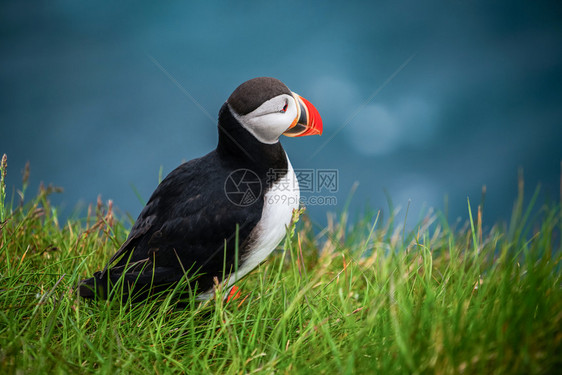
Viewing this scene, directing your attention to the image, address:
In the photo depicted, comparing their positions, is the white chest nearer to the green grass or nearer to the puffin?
the puffin

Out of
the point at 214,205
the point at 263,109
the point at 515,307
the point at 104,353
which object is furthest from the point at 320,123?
the point at 104,353

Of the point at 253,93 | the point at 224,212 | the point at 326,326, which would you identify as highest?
the point at 253,93

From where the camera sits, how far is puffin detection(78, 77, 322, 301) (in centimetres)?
242

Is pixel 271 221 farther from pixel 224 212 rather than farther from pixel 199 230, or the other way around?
pixel 199 230

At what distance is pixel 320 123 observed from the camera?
2.71 meters

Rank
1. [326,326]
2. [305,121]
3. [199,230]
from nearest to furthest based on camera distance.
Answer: [326,326], [199,230], [305,121]

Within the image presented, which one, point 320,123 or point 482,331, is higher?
point 320,123

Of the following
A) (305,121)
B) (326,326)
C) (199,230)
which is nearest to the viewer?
(326,326)

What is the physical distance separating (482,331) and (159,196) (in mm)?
1940

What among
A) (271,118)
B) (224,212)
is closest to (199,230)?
(224,212)

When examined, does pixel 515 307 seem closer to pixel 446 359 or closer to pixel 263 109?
pixel 446 359

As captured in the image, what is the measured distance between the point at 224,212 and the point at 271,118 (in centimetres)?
60

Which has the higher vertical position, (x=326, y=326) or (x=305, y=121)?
(x=305, y=121)

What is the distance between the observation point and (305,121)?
2.61 meters
